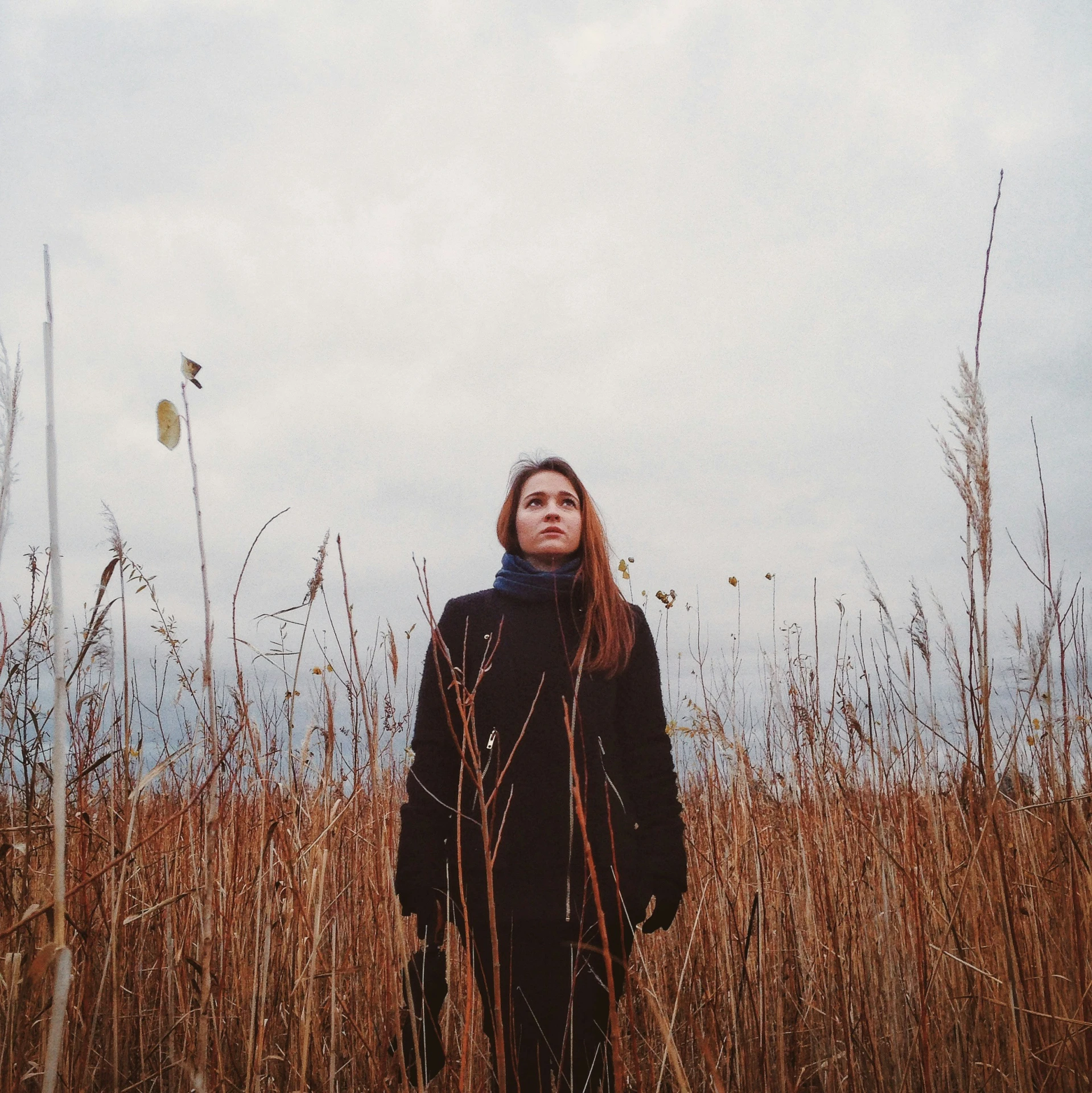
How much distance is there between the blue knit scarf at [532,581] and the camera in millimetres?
1981

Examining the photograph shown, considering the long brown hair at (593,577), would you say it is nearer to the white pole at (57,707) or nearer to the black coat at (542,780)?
the black coat at (542,780)

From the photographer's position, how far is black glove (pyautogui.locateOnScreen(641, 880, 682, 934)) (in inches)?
66.1

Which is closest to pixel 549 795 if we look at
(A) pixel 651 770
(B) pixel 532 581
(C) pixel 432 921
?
(A) pixel 651 770

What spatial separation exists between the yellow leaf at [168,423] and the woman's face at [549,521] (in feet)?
4.38

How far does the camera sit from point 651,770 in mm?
1807

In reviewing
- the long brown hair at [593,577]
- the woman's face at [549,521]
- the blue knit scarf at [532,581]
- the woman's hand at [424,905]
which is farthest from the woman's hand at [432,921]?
the woman's face at [549,521]

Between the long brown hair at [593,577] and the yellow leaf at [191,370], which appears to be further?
the long brown hair at [593,577]

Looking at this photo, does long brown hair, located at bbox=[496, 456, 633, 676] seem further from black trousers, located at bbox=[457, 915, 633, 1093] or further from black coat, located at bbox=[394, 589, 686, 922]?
black trousers, located at bbox=[457, 915, 633, 1093]

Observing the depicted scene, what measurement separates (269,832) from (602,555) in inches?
47.5

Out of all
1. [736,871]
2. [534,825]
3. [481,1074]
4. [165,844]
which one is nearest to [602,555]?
[534,825]

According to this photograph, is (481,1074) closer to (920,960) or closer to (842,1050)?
(842,1050)

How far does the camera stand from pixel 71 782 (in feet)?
3.81

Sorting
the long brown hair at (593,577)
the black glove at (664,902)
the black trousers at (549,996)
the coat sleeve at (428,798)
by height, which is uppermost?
the long brown hair at (593,577)

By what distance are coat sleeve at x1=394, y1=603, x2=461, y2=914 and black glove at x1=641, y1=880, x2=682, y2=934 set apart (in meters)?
0.46
